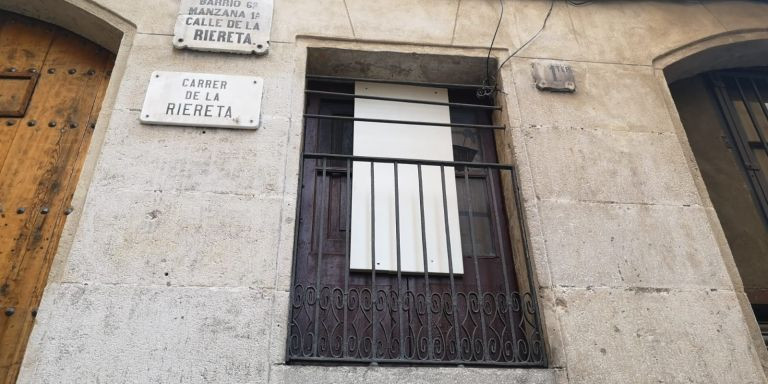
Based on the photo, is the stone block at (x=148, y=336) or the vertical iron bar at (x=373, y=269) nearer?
the stone block at (x=148, y=336)

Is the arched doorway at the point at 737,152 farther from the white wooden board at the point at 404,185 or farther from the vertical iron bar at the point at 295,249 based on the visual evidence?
the vertical iron bar at the point at 295,249

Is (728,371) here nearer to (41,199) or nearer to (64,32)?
(41,199)

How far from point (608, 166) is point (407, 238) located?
146cm

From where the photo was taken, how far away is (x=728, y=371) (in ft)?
9.77

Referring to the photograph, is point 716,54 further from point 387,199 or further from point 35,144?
point 35,144

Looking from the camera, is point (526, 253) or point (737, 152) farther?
point (737, 152)

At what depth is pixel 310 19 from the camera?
4113 millimetres

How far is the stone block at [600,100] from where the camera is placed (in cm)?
387

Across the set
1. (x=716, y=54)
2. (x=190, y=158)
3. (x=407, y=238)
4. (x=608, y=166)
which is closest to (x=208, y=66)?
(x=190, y=158)

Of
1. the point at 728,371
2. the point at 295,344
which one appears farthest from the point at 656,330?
the point at 295,344

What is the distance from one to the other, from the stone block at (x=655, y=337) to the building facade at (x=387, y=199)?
0.01 m

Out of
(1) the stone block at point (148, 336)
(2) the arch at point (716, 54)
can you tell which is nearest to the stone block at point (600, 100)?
(2) the arch at point (716, 54)

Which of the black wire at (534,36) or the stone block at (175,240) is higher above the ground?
the black wire at (534,36)

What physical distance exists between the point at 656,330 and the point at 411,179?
1.76 m
